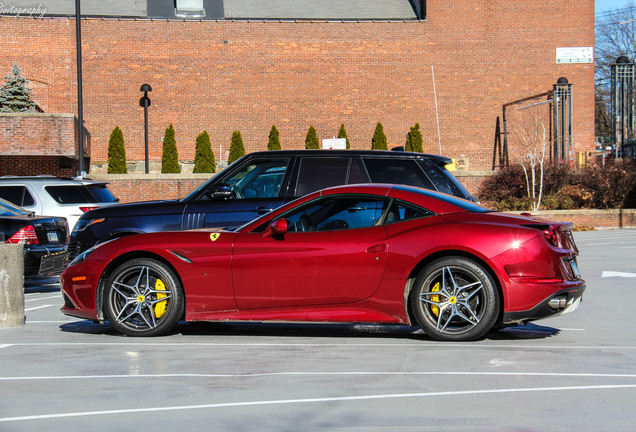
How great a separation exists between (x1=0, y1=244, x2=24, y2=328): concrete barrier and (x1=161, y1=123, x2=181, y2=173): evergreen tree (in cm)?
2929

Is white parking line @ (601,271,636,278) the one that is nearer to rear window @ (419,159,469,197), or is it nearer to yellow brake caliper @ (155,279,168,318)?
rear window @ (419,159,469,197)

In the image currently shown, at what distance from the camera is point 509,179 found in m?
29.5

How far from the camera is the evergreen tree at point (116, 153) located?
3547 cm

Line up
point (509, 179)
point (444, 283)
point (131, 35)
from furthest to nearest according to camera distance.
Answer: point (131, 35) < point (509, 179) < point (444, 283)

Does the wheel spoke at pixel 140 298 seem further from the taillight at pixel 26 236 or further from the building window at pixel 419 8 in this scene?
the building window at pixel 419 8

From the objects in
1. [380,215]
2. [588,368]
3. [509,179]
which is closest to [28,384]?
[380,215]

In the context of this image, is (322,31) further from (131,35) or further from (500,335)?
(500,335)

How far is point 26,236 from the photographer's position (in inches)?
465

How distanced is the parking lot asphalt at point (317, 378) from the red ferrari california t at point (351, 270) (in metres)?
0.27

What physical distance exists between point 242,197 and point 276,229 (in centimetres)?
266

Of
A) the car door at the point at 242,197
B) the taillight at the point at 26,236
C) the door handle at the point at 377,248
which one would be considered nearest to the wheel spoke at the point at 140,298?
the door handle at the point at 377,248

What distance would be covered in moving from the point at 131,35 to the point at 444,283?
35981mm

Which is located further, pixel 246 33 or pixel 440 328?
pixel 246 33

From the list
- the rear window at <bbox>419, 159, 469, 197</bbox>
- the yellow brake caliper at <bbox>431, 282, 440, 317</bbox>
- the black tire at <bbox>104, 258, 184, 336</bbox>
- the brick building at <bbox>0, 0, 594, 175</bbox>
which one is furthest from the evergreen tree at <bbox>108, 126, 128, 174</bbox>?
the yellow brake caliper at <bbox>431, 282, 440, 317</bbox>
